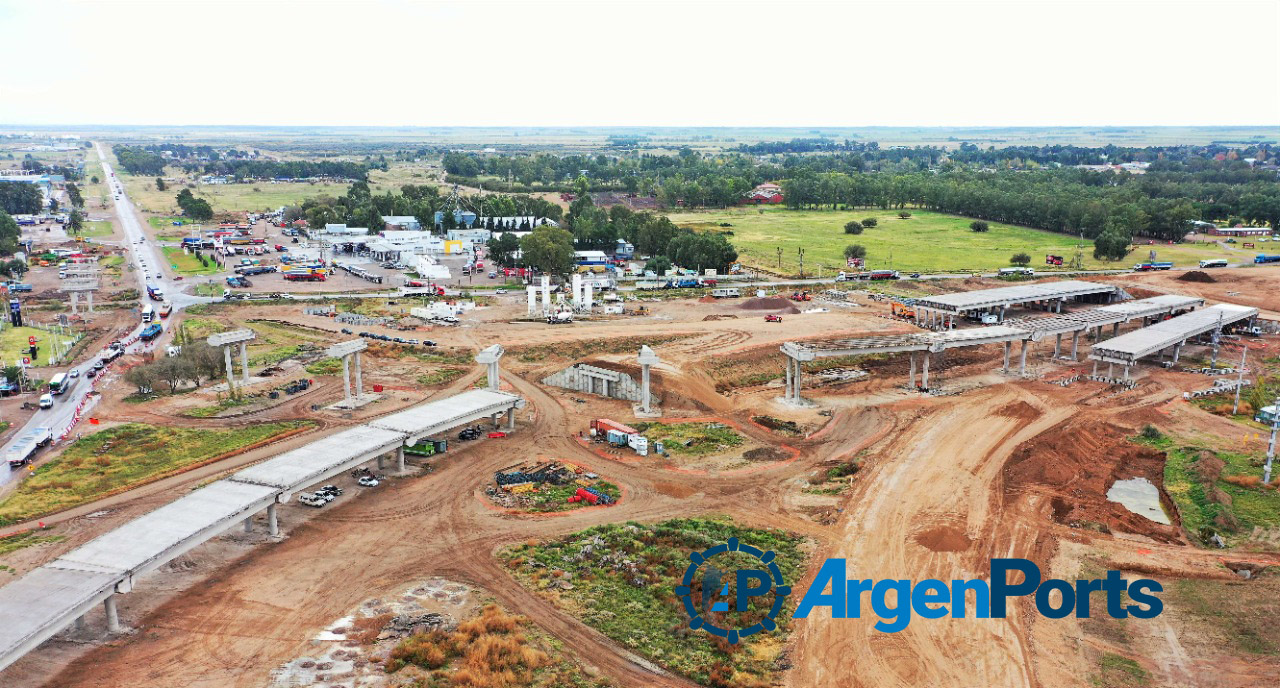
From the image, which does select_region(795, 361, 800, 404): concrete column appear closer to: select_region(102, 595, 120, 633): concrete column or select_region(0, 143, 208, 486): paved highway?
select_region(102, 595, 120, 633): concrete column

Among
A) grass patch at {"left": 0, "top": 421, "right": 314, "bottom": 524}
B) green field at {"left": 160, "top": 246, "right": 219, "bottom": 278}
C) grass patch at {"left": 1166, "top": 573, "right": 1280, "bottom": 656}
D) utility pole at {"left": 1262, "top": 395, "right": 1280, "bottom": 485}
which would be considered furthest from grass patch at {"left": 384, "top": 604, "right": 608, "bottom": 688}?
green field at {"left": 160, "top": 246, "right": 219, "bottom": 278}

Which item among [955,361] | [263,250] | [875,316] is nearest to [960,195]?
[875,316]

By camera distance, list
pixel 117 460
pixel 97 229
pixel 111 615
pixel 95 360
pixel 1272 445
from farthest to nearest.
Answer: pixel 97 229
pixel 95 360
pixel 117 460
pixel 1272 445
pixel 111 615

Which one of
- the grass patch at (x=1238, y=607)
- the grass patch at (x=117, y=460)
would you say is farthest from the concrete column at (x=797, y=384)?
the grass patch at (x=117, y=460)

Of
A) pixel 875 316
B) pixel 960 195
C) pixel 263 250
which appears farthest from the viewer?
pixel 960 195

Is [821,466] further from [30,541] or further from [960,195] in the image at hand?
[960,195]

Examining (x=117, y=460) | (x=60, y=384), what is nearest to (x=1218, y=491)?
(x=117, y=460)

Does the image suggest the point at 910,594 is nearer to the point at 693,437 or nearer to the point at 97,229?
the point at 693,437
